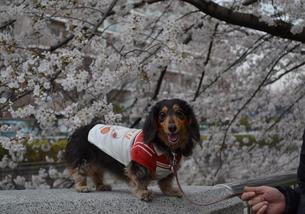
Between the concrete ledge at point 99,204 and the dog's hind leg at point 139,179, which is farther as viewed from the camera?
the dog's hind leg at point 139,179

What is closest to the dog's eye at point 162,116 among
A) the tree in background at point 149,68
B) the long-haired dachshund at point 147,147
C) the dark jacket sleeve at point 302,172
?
the long-haired dachshund at point 147,147

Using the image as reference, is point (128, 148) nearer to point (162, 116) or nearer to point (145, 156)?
point (145, 156)

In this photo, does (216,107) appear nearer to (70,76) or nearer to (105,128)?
(70,76)

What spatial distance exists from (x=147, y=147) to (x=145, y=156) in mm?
59

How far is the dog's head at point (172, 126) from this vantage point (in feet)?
9.25

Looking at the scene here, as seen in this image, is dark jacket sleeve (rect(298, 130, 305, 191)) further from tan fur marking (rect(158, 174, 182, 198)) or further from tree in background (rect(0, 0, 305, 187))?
tree in background (rect(0, 0, 305, 187))

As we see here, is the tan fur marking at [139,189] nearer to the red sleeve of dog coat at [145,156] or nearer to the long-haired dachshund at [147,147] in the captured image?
the long-haired dachshund at [147,147]

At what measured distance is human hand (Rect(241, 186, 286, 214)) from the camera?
1.74 meters

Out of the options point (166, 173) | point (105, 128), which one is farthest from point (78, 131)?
point (166, 173)

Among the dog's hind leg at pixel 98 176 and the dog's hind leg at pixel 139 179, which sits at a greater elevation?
the dog's hind leg at pixel 139 179

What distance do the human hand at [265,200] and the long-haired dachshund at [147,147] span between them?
1080 millimetres

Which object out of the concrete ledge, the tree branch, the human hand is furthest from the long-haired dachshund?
the tree branch

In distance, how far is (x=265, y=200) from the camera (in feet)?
5.74

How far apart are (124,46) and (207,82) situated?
270 centimetres
